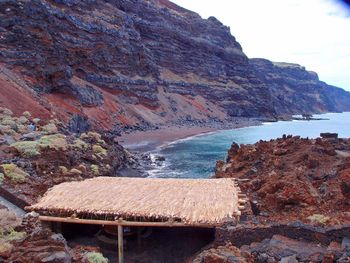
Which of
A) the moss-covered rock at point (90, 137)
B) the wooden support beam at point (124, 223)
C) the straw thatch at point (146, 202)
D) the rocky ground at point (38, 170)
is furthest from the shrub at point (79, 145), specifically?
the wooden support beam at point (124, 223)

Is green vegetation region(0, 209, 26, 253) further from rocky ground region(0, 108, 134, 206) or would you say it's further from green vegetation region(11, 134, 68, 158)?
green vegetation region(11, 134, 68, 158)

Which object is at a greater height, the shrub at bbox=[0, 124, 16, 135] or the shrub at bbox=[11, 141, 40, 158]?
the shrub at bbox=[0, 124, 16, 135]

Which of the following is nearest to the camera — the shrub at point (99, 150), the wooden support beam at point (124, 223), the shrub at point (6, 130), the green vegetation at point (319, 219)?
the green vegetation at point (319, 219)

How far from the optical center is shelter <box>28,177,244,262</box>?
513 inches

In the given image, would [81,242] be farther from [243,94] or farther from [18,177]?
[243,94]

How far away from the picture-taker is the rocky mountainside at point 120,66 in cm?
5581

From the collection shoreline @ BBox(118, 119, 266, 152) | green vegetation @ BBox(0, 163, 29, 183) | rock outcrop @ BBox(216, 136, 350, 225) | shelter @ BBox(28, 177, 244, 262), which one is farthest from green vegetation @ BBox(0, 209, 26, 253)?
shoreline @ BBox(118, 119, 266, 152)

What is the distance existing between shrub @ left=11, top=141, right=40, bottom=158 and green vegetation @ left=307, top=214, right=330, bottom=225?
49.7ft

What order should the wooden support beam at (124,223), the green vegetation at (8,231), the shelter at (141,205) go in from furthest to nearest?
the shelter at (141,205) → the wooden support beam at (124,223) → the green vegetation at (8,231)

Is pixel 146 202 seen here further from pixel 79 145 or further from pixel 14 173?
pixel 79 145

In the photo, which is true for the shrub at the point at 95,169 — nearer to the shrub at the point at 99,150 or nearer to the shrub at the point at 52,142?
the shrub at the point at 52,142

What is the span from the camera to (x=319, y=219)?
41.7ft

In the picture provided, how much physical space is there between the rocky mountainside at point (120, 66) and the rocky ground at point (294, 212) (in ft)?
86.3

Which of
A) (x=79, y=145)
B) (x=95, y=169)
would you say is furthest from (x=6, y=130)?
(x=95, y=169)
